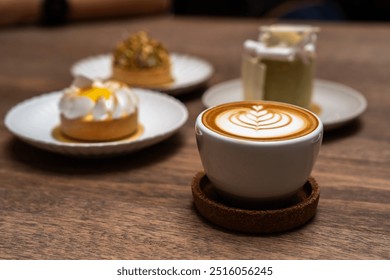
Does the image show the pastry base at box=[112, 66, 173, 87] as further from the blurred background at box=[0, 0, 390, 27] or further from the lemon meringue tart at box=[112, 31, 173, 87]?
the blurred background at box=[0, 0, 390, 27]

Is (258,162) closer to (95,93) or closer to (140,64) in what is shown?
(95,93)

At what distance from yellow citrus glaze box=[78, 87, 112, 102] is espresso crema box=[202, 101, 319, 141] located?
0.24m

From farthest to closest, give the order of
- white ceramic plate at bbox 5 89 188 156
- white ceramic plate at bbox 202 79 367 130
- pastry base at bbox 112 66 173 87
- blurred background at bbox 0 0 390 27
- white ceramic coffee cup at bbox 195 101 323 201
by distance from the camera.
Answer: blurred background at bbox 0 0 390 27, pastry base at bbox 112 66 173 87, white ceramic plate at bbox 202 79 367 130, white ceramic plate at bbox 5 89 188 156, white ceramic coffee cup at bbox 195 101 323 201

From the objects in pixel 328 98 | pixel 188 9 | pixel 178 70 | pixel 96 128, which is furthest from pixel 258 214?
pixel 188 9

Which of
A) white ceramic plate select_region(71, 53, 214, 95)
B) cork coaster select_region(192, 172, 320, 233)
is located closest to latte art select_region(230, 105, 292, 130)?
cork coaster select_region(192, 172, 320, 233)

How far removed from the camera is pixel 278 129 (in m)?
0.70

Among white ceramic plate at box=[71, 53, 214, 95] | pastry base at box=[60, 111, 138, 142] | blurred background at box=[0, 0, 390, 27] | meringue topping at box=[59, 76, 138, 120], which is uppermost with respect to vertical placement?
meringue topping at box=[59, 76, 138, 120]

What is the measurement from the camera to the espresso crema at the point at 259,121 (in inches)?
26.9

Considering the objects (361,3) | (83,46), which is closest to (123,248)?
(83,46)

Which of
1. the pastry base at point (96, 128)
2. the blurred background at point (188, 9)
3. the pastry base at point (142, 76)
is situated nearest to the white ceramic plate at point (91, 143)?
the pastry base at point (96, 128)

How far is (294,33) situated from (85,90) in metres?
0.42

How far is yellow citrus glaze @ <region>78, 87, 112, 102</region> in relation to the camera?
0.92 metres
